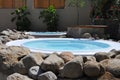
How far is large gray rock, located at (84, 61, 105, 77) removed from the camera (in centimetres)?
470

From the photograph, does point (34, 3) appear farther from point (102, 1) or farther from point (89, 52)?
point (89, 52)

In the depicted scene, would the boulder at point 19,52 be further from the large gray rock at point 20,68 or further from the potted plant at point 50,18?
the potted plant at point 50,18

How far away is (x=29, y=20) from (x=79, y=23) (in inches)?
125

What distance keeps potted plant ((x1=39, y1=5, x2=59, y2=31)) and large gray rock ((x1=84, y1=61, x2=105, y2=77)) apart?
11.4 meters

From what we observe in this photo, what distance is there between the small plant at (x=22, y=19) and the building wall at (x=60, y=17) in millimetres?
504

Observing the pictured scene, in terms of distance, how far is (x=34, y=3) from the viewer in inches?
677

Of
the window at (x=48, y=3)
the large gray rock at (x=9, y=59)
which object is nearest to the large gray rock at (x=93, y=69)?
the large gray rock at (x=9, y=59)

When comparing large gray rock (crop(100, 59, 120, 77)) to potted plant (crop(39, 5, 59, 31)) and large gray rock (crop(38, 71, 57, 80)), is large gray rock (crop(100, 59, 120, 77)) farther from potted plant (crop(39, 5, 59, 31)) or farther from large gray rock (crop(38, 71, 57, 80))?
potted plant (crop(39, 5, 59, 31))

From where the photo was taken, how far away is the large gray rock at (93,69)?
4.70 m

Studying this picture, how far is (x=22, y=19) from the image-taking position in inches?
653

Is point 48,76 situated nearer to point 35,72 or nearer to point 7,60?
point 35,72

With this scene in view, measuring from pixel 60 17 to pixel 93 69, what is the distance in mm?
12355

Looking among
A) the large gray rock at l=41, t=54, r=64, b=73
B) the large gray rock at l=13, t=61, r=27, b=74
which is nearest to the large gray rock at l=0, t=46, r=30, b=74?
the large gray rock at l=13, t=61, r=27, b=74

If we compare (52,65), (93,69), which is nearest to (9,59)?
(52,65)
